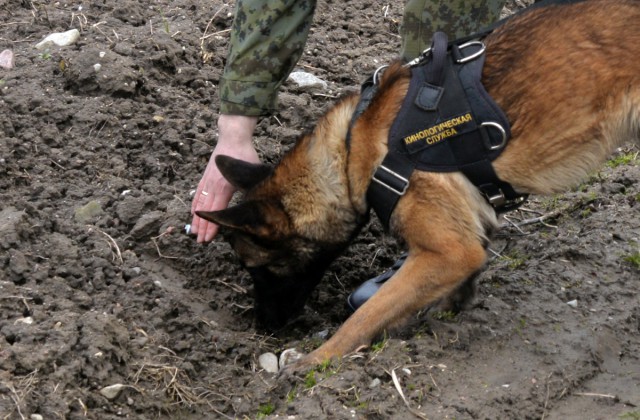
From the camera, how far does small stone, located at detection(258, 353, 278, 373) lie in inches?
165

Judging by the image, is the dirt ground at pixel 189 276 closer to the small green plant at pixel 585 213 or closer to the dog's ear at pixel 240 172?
the small green plant at pixel 585 213

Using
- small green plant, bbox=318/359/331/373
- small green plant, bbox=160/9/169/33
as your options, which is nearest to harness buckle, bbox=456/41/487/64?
small green plant, bbox=318/359/331/373

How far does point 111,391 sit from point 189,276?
110 cm

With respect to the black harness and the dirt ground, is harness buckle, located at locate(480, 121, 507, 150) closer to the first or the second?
the black harness

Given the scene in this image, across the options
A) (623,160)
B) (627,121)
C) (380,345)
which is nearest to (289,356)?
(380,345)

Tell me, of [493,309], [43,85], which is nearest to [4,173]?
[43,85]

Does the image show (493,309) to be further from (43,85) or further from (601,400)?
(43,85)

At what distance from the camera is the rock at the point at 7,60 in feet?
18.6

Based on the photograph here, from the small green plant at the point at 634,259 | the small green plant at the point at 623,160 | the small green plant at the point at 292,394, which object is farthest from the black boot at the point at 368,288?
the small green plant at the point at 623,160

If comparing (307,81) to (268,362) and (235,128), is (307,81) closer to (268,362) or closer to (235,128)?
(235,128)

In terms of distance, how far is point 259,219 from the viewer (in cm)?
418

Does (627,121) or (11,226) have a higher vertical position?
(627,121)

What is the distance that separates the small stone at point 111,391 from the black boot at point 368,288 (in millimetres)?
1338

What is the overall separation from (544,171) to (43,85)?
10.1 feet
